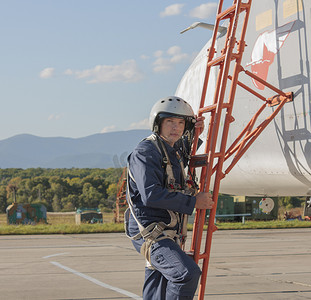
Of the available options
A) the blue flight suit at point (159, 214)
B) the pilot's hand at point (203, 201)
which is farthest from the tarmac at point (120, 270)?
the pilot's hand at point (203, 201)

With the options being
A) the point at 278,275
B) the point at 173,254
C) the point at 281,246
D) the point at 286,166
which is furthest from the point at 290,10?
the point at 281,246

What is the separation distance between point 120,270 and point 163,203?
6902 mm

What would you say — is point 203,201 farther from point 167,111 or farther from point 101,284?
point 101,284

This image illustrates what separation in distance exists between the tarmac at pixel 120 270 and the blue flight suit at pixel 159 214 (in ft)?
11.6

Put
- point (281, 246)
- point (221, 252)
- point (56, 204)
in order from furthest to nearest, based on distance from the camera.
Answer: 1. point (56, 204)
2. point (281, 246)
3. point (221, 252)

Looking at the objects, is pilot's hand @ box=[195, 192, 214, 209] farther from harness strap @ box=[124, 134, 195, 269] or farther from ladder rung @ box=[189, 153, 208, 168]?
ladder rung @ box=[189, 153, 208, 168]

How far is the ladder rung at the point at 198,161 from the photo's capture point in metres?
5.20

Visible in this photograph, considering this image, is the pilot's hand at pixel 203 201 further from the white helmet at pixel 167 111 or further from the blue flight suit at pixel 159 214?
the white helmet at pixel 167 111

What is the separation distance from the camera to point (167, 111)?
477 cm

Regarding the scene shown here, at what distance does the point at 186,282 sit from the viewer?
432 centimetres

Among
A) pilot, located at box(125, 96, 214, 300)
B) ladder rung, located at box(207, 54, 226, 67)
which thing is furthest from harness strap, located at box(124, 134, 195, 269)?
ladder rung, located at box(207, 54, 226, 67)

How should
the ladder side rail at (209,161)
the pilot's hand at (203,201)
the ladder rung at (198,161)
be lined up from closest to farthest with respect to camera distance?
the pilot's hand at (203,201)
the ladder side rail at (209,161)
the ladder rung at (198,161)

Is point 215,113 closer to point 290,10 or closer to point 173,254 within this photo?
point 173,254

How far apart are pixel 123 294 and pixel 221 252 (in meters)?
6.68
